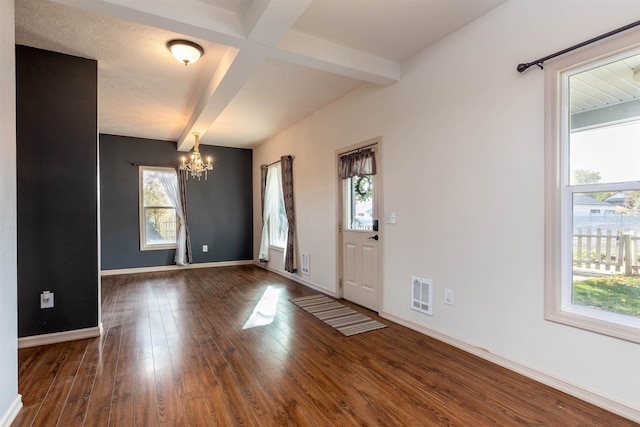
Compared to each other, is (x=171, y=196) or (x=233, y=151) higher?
(x=233, y=151)

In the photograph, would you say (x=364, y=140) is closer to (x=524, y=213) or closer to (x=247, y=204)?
(x=524, y=213)

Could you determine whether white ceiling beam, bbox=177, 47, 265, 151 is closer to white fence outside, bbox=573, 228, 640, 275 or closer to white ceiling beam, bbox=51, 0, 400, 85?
white ceiling beam, bbox=51, 0, 400, 85

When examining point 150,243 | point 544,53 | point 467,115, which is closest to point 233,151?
point 150,243

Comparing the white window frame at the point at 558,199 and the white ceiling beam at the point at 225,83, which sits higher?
the white ceiling beam at the point at 225,83

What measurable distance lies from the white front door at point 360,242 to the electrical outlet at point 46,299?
3.25 m

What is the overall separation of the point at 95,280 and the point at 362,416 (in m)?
2.84

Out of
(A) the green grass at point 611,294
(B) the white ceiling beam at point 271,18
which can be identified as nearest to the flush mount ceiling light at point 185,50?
(B) the white ceiling beam at point 271,18

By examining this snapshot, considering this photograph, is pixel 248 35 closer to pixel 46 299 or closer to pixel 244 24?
pixel 244 24

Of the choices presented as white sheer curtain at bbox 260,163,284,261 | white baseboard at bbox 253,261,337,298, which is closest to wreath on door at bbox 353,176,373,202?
white baseboard at bbox 253,261,337,298

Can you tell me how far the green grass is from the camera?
189 cm

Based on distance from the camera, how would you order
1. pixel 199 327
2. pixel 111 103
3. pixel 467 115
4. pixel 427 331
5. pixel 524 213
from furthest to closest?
1. pixel 111 103
2. pixel 199 327
3. pixel 427 331
4. pixel 467 115
5. pixel 524 213

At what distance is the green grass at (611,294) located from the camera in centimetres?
189

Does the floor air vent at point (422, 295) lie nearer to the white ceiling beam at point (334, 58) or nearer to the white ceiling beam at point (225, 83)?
the white ceiling beam at point (334, 58)

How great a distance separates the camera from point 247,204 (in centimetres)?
754
